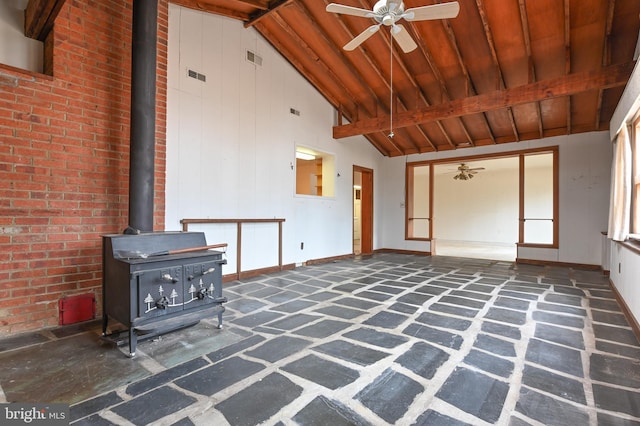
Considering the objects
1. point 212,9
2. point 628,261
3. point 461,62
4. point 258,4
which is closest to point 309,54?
point 258,4

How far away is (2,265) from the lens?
258 centimetres

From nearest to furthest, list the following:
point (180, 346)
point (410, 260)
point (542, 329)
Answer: point (180, 346) → point (542, 329) → point (410, 260)

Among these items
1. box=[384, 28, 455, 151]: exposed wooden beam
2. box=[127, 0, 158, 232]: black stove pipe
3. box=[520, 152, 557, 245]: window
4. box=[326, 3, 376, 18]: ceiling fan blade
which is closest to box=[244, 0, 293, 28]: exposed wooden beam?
box=[384, 28, 455, 151]: exposed wooden beam

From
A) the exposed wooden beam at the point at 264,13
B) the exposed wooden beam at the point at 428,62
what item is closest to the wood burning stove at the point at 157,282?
the exposed wooden beam at the point at 264,13

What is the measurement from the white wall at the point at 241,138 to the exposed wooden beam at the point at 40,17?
4.74ft

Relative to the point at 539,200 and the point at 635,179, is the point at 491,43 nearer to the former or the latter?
the point at 635,179

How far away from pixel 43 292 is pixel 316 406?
2784 mm

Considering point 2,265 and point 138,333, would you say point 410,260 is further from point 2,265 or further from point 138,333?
point 2,265

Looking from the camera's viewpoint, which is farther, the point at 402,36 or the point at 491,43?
the point at 491,43

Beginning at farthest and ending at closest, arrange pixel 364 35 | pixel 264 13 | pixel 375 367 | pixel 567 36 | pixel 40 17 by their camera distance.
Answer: pixel 264 13 → pixel 567 36 → pixel 364 35 → pixel 40 17 → pixel 375 367

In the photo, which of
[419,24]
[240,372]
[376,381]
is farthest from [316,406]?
[419,24]

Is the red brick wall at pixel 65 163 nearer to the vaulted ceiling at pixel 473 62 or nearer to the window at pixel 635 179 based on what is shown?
the vaulted ceiling at pixel 473 62

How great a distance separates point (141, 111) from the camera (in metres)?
2.91

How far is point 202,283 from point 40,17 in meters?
2.76
